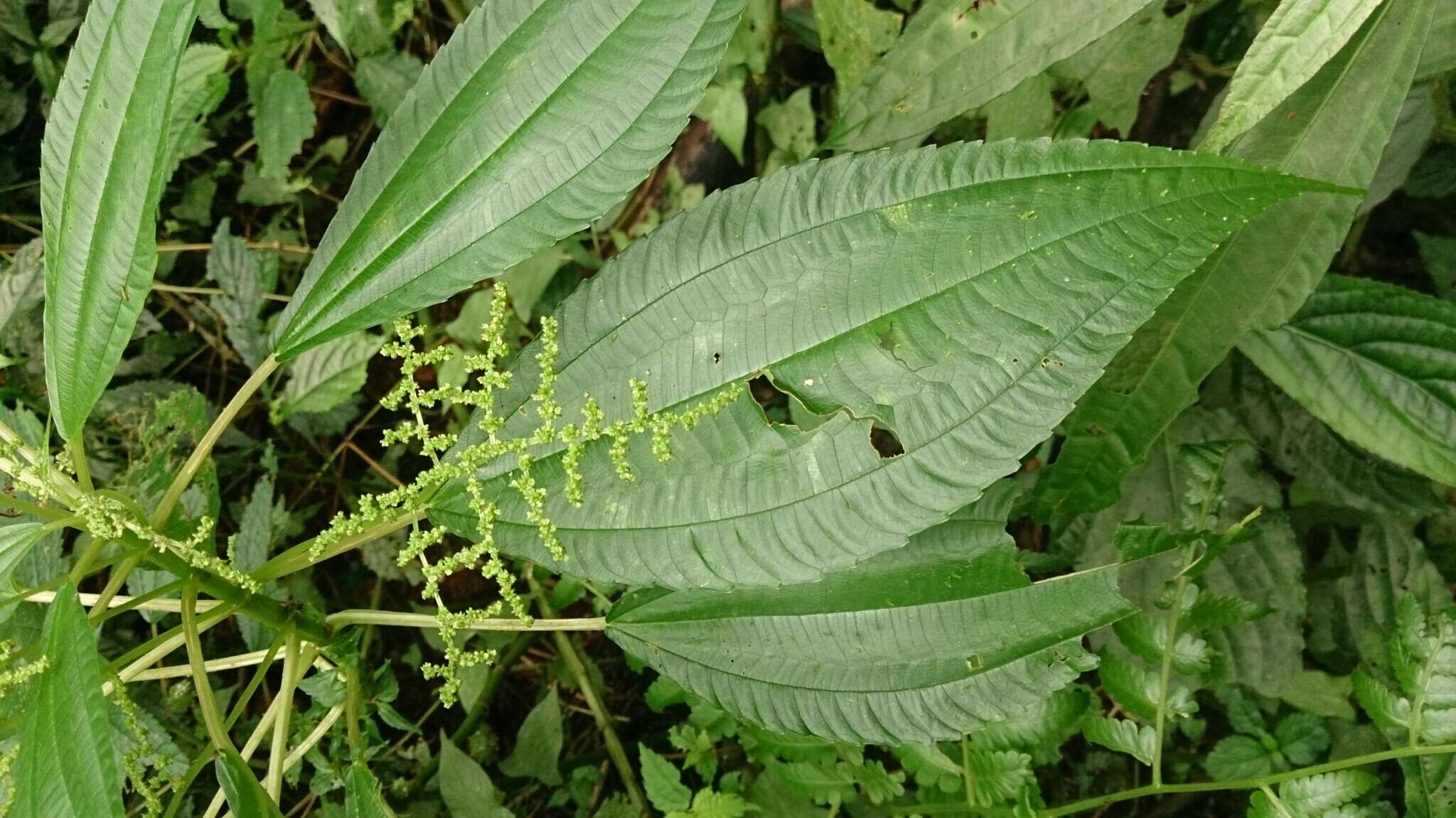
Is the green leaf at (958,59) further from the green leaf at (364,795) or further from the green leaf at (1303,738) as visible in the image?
the green leaf at (1303,738)

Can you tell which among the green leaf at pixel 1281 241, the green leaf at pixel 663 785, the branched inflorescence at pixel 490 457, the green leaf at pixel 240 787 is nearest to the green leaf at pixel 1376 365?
the green leaf at pixel 1281 241

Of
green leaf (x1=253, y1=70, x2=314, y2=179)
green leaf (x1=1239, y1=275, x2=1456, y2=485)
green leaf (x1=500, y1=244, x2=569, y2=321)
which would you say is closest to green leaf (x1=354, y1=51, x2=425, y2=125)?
green leaf (x1=253, y1=70, x2=314, y2=179)

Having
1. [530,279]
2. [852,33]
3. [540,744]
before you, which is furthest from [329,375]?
[852,33]

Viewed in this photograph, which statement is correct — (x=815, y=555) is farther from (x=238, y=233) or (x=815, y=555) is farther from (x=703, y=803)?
(x=238, y=233)

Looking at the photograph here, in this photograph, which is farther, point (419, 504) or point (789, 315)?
point (419, 504)

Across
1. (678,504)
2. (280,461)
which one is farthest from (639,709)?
(678,504)

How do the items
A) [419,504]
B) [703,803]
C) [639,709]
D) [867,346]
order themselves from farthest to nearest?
[639,709] → [703,803] → [419,504] → [867,346]
